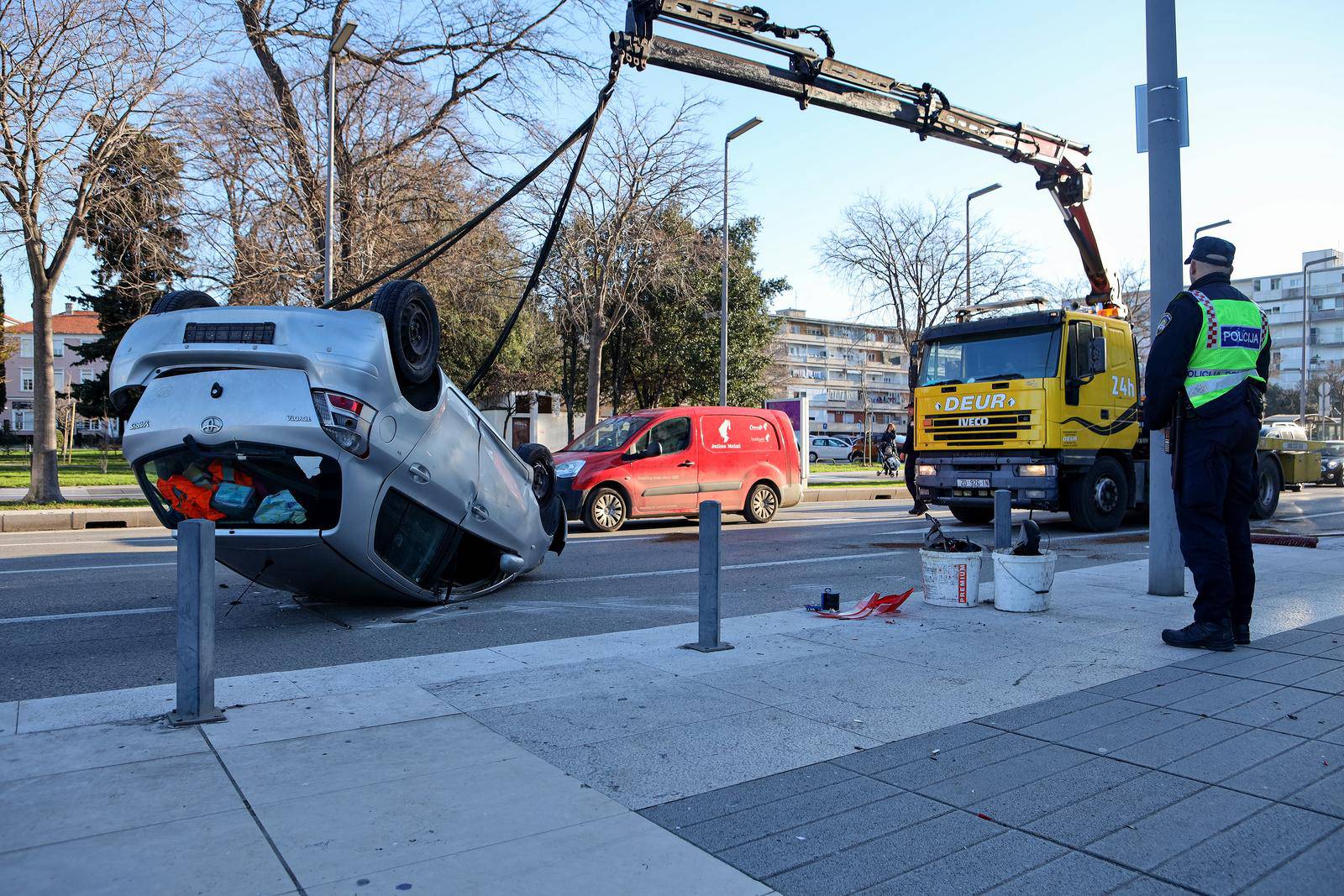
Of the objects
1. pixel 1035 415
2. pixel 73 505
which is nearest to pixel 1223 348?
pixel 1035 415

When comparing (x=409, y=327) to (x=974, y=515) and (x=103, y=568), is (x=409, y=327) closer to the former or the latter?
(x=103, y=568)

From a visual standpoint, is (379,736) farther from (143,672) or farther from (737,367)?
(737,367)

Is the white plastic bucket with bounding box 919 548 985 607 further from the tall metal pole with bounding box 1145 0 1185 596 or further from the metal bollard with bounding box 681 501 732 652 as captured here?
the metal bollard with bounding box 681 501 732 652

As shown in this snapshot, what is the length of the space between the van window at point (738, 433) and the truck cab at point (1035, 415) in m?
2.61

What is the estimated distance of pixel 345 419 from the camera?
574cm

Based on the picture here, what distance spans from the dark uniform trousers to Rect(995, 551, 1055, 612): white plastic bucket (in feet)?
4.26

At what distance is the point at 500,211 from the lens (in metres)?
23.5

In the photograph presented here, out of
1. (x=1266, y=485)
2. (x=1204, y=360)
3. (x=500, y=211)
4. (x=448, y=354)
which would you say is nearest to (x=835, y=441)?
(x=448, y=354)

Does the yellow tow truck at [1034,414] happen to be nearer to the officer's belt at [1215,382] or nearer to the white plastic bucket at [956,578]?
the white plastic bucket at [956,578]

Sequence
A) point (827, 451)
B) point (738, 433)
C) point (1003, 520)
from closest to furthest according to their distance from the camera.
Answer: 1. point (1003, 520)
2. point (738, 433)
3. point (827, 451)

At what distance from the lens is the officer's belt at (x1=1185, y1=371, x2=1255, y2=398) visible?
18.1 feet

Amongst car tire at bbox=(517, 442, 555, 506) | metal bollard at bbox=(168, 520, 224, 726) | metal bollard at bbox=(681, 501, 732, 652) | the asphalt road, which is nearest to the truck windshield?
the asphalt road

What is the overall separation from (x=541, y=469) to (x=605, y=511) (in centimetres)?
520

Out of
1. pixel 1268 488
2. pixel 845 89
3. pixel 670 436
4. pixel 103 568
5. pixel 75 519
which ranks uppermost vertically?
pixel 845 89
